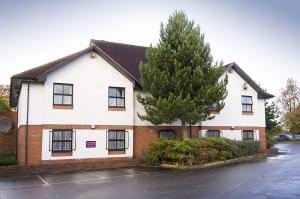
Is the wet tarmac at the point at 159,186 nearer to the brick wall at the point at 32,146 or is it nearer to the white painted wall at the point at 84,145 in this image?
the brick wall at the point at 32,146

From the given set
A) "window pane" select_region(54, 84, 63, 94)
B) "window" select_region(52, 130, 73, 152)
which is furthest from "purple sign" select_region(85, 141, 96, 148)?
"window pane" select_region(54, 84, 63, 94)

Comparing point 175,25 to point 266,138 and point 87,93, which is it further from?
point 266,138

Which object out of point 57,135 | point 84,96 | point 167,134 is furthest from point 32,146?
point 167,134

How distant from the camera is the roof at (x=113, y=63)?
72.3 feet

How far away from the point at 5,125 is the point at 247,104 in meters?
20.3

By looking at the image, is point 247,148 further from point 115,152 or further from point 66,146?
point 66,146

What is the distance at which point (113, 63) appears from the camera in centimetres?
2427

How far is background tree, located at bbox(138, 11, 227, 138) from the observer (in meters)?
22.1

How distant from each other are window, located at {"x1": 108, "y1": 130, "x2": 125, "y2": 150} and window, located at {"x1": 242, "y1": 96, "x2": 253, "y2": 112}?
11993 millimetres

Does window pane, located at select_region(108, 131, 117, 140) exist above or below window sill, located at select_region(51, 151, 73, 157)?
above

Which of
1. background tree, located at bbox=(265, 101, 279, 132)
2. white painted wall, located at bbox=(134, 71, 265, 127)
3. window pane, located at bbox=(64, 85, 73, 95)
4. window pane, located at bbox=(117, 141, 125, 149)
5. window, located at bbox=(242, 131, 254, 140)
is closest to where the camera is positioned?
window pane, located at bbox=(64, 85, 73, 95)

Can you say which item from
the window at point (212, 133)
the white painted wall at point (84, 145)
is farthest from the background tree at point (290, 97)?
the white painted wall at point (84, 145)

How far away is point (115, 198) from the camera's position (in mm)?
11523

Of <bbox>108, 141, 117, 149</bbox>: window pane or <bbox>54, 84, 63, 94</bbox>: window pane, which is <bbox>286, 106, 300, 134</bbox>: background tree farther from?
<bbox>54, 84, 63, 94</bbox>: window pane
